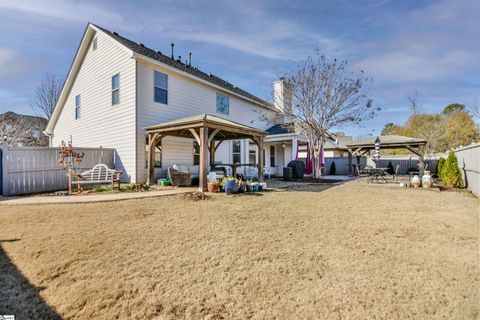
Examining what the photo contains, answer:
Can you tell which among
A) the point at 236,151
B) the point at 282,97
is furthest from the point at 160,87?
the point at 282,97

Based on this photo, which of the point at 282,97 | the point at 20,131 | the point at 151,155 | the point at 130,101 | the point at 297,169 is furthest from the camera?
the point at 20,131

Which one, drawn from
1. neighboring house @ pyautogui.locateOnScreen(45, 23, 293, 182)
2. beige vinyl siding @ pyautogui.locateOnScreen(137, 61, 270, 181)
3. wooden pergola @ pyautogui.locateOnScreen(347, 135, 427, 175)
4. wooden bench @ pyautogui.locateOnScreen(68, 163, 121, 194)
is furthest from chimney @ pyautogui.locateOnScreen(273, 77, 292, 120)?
wooden bench @ pyautogui.locateOnScreen(68, 163, 121, 194)

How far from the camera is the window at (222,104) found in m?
14.5

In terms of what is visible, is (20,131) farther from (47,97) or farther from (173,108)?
(173,108)

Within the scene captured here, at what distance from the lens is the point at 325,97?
14.1 meters

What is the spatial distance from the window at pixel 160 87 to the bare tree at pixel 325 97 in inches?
288

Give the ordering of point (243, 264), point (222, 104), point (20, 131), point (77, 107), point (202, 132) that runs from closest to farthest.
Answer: point (243, 264), point (202, 132), point (77, 107), point (222, 104), point (20, 131)

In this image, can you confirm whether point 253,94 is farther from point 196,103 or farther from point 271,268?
point 271,268

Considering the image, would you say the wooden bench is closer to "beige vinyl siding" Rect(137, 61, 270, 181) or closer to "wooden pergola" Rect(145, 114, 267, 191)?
"beige vinyl siding" Rect(137, 61, 270, 181)

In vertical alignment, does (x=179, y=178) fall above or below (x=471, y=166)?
below

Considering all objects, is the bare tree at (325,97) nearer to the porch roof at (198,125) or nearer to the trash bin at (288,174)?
the trash bin at (288,174)

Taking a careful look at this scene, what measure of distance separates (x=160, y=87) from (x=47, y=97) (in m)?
22.8

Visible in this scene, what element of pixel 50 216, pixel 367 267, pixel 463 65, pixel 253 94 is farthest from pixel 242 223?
pixel 463 65

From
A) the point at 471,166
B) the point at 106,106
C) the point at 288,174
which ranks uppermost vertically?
the point at 106,106
